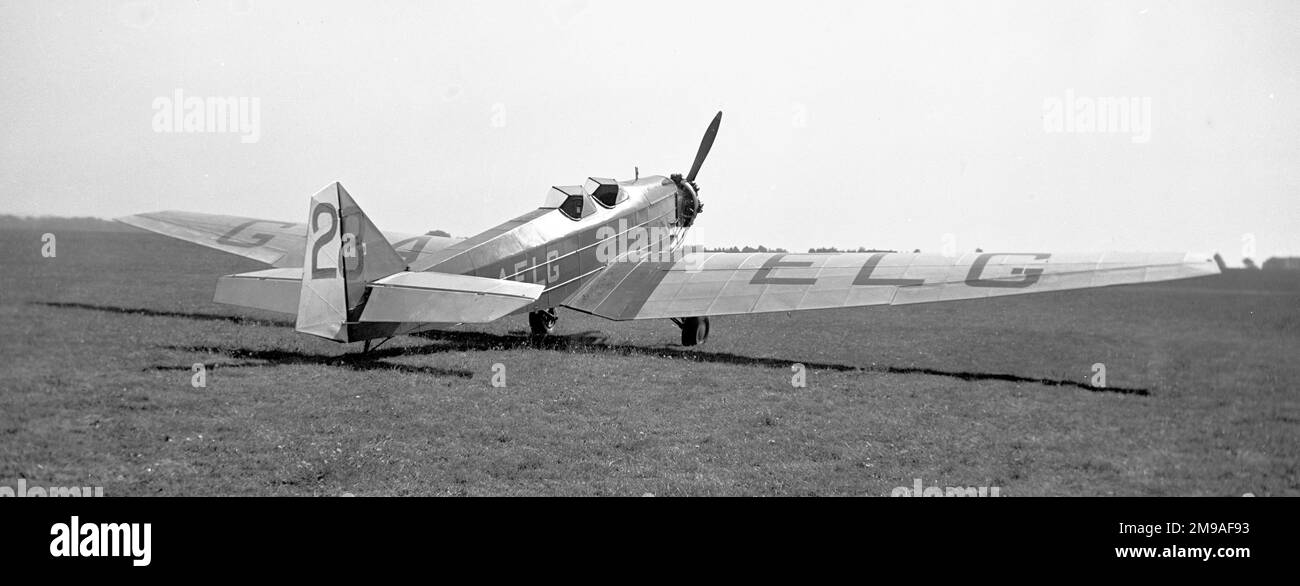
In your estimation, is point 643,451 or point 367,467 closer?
point 367,467

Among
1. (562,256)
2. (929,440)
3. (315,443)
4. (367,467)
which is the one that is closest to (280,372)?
(315,443)

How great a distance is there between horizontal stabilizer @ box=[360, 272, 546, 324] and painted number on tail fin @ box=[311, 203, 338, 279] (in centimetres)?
61

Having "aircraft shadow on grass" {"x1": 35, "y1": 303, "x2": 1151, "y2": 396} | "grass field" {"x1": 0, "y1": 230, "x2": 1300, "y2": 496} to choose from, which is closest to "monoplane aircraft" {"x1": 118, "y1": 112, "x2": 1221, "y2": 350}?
"aircraft shadow on grass" {"x1": 35, "y1": 303, "x2": 1151, "y2": 396}

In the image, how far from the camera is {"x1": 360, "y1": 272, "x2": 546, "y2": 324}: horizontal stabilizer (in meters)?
10.1

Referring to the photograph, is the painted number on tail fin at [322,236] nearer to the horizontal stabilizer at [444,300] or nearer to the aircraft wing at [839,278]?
the horizontal stabilizer at [444,300]

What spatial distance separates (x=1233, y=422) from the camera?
590cm

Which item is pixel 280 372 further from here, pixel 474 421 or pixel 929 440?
pixel 929 440

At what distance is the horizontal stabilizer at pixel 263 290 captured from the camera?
11.1 meters

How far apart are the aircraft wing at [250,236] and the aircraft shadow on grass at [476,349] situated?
2035mm

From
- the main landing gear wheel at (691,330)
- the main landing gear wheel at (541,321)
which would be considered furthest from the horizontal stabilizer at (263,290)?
the main landing gear wheel at (691,330)

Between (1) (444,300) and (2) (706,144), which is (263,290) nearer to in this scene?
(1) (444,300)
